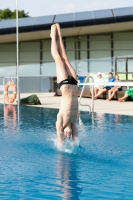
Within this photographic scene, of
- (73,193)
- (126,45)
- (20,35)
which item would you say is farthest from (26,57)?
(73,193)

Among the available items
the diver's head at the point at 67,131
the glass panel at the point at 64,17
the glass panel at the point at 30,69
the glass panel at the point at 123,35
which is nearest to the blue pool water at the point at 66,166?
the diver's head at the point at 67,131

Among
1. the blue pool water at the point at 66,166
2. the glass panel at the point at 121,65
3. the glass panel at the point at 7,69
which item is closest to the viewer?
the blue pool water at the point at 66,166

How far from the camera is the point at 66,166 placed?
5660 mm

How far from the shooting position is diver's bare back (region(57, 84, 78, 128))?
6352 millimetres

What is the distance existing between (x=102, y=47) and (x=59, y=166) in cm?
3068

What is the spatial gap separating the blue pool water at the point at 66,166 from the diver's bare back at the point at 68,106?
1.68 ft

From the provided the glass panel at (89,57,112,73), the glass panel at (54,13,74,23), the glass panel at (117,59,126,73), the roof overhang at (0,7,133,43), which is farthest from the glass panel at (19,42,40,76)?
the glass panel at (117,59,126,73)

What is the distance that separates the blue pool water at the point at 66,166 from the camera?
14.3ft

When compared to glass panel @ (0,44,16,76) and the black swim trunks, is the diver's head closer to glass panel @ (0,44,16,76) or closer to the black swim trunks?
the black swim trunks

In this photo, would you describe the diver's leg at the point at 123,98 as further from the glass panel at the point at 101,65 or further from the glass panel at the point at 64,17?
the glass panel at the point at 64,17

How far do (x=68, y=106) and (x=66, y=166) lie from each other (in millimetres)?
1041

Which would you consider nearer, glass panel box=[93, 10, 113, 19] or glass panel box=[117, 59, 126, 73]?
glass panel box=[117, 59, 126, 73]

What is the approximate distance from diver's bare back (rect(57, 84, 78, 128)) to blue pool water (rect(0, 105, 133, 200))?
0.51 metres

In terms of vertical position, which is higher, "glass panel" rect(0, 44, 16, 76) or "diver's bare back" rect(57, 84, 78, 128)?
"glass panel" rect(0, 44, 16, 76)
